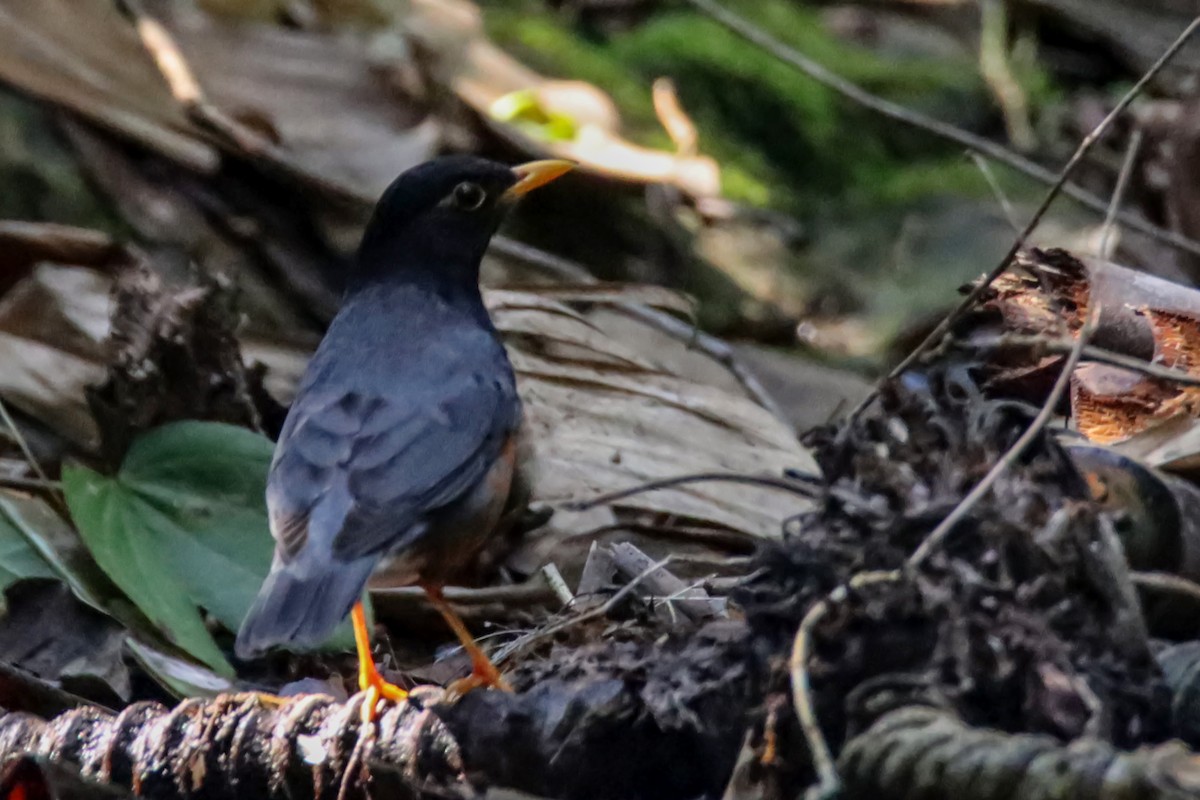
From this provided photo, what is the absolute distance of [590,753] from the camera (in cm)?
297

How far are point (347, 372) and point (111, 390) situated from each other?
0.73m

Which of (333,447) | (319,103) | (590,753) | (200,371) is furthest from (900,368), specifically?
(319,103)

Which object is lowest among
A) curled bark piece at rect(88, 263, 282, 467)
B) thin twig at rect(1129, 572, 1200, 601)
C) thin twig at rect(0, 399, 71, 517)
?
thin twig at rect(0, 399, 71, 517)

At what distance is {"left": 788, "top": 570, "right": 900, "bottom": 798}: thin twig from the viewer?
88.7 inches

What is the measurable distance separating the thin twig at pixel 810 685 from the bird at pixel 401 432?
99 cm

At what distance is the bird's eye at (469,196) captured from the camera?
17.5 ft

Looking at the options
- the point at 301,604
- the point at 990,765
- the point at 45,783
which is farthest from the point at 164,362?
the point at 990,765

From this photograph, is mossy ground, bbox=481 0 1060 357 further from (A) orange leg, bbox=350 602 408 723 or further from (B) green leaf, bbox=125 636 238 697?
(B) green leaf, bbox=125 636 238 697

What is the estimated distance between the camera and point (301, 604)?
11.9 ft

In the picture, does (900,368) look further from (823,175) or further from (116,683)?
(823,175)

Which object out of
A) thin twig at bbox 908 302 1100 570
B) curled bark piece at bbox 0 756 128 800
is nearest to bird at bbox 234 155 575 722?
curled bark piece at bbox 0 756 128 800

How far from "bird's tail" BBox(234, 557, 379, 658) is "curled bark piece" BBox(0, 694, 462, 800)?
0.15 meters

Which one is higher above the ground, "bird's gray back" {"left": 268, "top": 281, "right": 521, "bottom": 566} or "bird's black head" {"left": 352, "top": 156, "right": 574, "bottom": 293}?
"bird's black head" {"left": 352, "top": 156, "right": 574, "bottom": 293}

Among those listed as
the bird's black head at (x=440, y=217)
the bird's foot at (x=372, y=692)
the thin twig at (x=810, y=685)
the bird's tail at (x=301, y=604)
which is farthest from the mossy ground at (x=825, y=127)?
the thin twig at (x=810, y=685)
